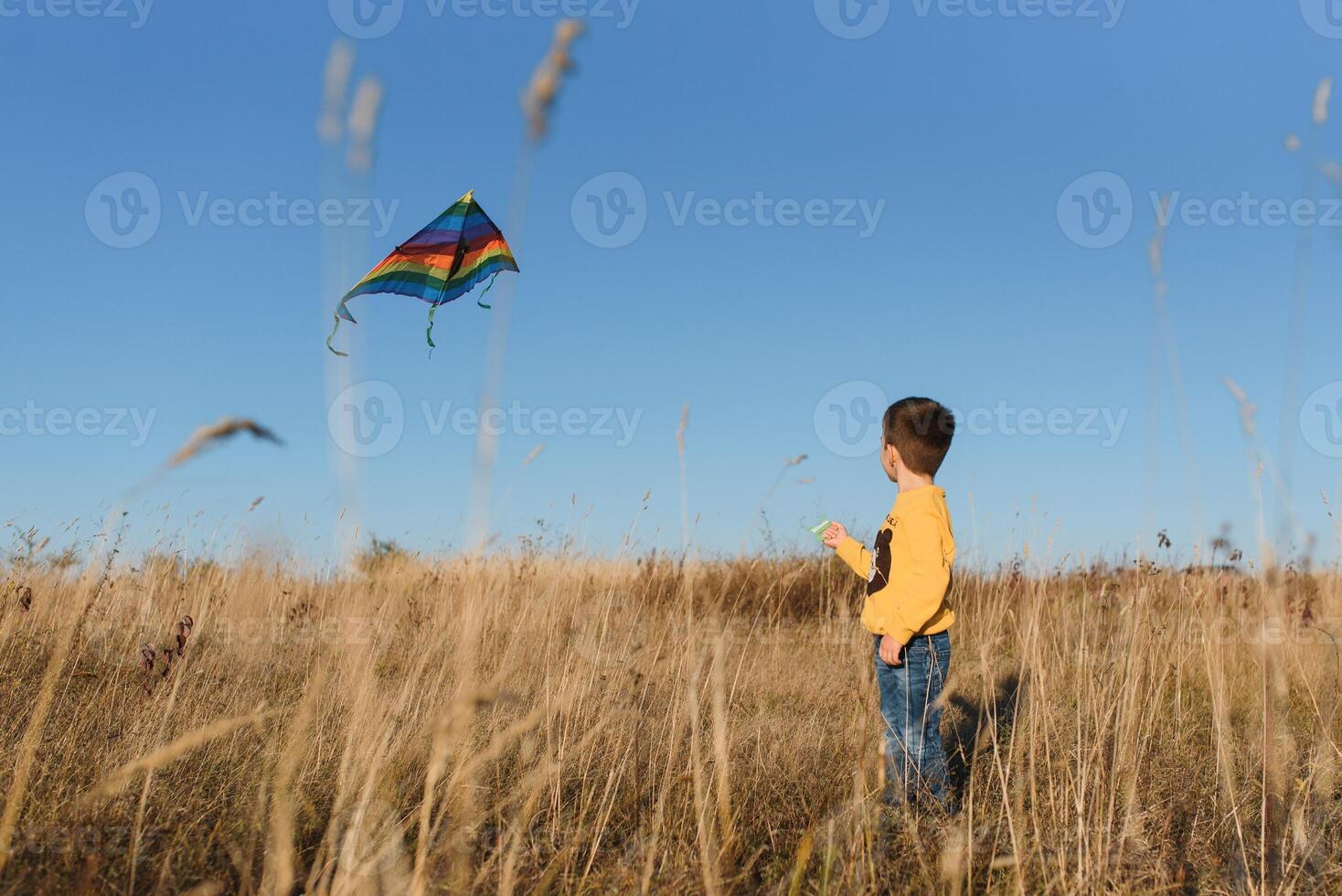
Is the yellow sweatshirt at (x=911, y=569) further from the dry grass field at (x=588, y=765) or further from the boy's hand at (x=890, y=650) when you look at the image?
the dry grass field at (x=588, y=765)

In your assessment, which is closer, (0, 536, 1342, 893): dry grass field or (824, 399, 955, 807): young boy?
(0, 536, 1342, 893): dry grass field

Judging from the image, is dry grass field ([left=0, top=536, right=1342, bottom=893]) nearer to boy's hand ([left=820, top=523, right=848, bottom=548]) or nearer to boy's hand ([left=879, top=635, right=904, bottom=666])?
boy's hand ([left=879, top=635, right=904, bottom=666])

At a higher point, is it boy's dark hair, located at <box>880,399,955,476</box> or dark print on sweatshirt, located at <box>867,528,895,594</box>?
boy's dark hair, located at <box>880,399,955,476</box>

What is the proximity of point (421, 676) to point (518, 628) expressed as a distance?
533 mm

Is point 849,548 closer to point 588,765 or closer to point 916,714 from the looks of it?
point 916,714

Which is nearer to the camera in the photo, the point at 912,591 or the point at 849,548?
the point at 912,591

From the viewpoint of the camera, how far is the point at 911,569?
3.06 metres

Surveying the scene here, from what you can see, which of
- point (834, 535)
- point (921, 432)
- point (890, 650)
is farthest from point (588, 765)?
point (921, 432)

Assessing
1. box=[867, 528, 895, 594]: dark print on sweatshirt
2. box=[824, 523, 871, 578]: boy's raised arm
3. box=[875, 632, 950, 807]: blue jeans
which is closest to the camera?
box=[875, 632, 950, 807]: blue jeans

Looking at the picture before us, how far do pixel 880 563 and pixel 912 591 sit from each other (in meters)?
0.28

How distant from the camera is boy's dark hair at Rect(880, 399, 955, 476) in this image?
3293 mm

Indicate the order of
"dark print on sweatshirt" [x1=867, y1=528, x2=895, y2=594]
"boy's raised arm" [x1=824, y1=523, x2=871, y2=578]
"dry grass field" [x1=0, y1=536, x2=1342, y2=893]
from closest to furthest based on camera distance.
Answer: "dry grass field" [x1=0, y1=536, x2=1342, y2=893] → "dark print on sweatshirt" [x1=867, y1=528, x2=895, y2=594] → "boy's raised arm" [x1=824, y1=523, x2=871, y2=578]

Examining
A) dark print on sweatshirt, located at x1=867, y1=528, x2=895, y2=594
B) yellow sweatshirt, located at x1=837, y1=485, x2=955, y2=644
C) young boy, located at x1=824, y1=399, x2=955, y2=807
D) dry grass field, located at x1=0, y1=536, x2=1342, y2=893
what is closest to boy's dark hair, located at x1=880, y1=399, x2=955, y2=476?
young boy, located at x1=824, y1=399, x2=955, y2=807

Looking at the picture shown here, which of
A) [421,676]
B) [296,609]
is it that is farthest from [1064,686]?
[296,609]
